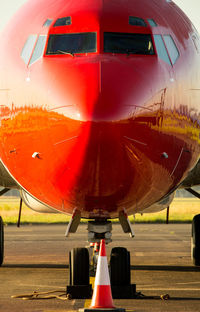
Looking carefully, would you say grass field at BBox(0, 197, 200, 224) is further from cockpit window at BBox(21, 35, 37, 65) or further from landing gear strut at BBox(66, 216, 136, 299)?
cockpit window at BBox(21, 35, 37, 65)

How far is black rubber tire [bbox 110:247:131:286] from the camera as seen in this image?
12.2 m

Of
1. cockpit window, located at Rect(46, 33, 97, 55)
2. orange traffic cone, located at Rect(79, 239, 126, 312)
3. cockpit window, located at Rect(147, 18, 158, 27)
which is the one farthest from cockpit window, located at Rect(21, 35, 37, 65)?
orange traffic cone, located at Rect(79, 239, 126, 312)

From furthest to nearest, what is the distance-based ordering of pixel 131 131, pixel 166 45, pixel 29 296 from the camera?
1. pixel 29 296
2. pixel 166 45
3. pixel 131 131

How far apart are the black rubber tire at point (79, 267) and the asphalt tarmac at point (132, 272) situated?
473 millimetres

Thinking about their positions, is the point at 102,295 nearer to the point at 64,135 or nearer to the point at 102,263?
the point at 102,263

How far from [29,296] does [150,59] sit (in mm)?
4089

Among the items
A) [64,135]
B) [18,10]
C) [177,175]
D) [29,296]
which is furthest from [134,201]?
[18,10]

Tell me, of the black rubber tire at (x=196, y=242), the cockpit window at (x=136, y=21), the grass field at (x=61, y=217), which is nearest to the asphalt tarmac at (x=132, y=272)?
the black rubber tire at (x=196, y=242)

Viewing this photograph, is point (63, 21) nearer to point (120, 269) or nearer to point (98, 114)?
point (98, 114)

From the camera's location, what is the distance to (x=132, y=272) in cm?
1553

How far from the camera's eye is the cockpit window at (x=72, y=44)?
35.0ft

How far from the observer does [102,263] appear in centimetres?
1095

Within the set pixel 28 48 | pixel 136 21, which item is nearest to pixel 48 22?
pixel 28 48

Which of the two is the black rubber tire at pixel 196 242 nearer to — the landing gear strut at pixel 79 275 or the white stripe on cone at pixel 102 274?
the landing gear strut at pixel 79 275
